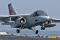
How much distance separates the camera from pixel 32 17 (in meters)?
49.0

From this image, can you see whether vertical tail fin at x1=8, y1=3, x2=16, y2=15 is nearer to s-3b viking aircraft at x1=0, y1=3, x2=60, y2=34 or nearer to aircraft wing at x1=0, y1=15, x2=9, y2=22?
aircraft wing at x1=0, y1=15, x2=9, y2=22

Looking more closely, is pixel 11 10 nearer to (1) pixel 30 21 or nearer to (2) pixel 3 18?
(2) pixel 3 18

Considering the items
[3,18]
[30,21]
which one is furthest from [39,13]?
[3,18]

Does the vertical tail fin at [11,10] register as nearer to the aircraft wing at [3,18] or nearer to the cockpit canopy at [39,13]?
the aircraft wing at [3,18]

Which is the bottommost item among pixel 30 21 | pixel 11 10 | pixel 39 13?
pixel 30 21

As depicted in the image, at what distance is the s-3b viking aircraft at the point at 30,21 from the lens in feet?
154

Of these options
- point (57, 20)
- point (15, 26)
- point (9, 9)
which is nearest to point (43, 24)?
point (15, 26)

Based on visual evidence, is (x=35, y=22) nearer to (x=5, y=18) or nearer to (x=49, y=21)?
(x=49, y=21)

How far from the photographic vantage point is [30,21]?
49656 millimetres

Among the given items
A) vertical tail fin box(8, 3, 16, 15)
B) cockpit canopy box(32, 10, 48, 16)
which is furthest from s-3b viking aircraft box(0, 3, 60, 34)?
vertical tail fin box(8, 3, 16, 15)

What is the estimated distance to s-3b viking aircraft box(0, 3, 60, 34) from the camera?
154 ft

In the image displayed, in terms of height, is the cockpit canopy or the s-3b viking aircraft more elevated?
the cockpit canopy

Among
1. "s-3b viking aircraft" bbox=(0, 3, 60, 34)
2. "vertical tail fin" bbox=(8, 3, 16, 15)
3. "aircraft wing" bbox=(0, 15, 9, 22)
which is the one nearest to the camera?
"s-3b viking aircraft" bbox=(0, 3, 60, 34)

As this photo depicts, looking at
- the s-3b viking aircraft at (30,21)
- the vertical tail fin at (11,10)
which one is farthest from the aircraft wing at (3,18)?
the vertical tail fin at (11,10)
